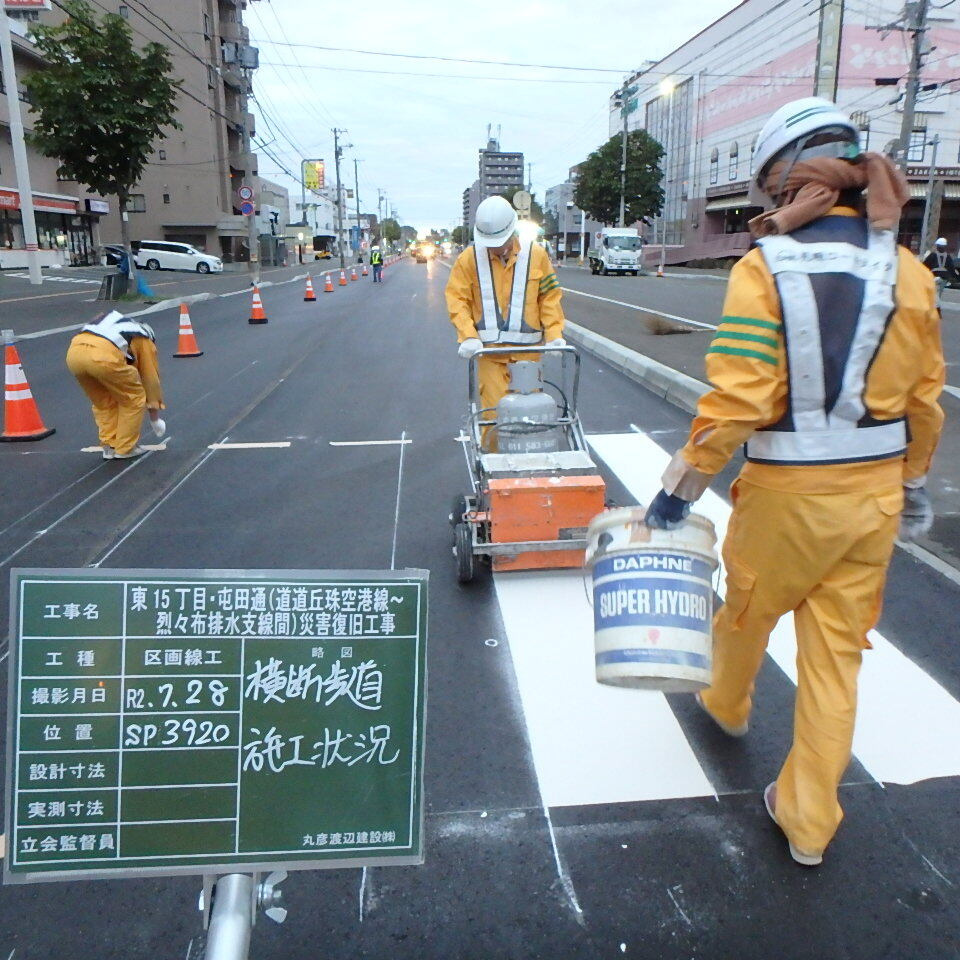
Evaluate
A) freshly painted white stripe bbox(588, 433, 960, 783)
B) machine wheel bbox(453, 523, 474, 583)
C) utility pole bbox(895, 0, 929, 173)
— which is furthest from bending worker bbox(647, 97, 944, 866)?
utility pole bbox(895, 0, 929, 173)

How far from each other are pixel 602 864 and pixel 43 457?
6778 millimetres

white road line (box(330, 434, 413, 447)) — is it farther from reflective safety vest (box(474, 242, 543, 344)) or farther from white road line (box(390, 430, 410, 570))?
reflective safety vest (box(474, 242, 543, 344))

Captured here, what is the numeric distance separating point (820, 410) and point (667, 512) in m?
0.52

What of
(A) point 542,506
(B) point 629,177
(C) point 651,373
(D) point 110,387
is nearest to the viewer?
(A) point 542,506

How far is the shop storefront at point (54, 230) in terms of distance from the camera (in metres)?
41.6

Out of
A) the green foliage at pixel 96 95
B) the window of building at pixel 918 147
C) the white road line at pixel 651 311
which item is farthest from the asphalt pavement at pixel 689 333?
the window of building at pixel 918 147

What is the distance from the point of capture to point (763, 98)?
54.6 metres

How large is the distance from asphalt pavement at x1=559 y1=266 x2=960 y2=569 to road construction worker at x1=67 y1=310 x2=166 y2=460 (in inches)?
213

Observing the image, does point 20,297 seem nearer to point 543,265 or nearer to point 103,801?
point 543,265

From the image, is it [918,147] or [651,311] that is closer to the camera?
[651,311]

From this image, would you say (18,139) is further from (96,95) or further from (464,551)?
(464,551)

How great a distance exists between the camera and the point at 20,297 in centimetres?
→ 2595

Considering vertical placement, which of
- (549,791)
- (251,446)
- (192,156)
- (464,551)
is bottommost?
(549,791)

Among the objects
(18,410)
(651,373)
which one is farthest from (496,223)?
(651,373)
